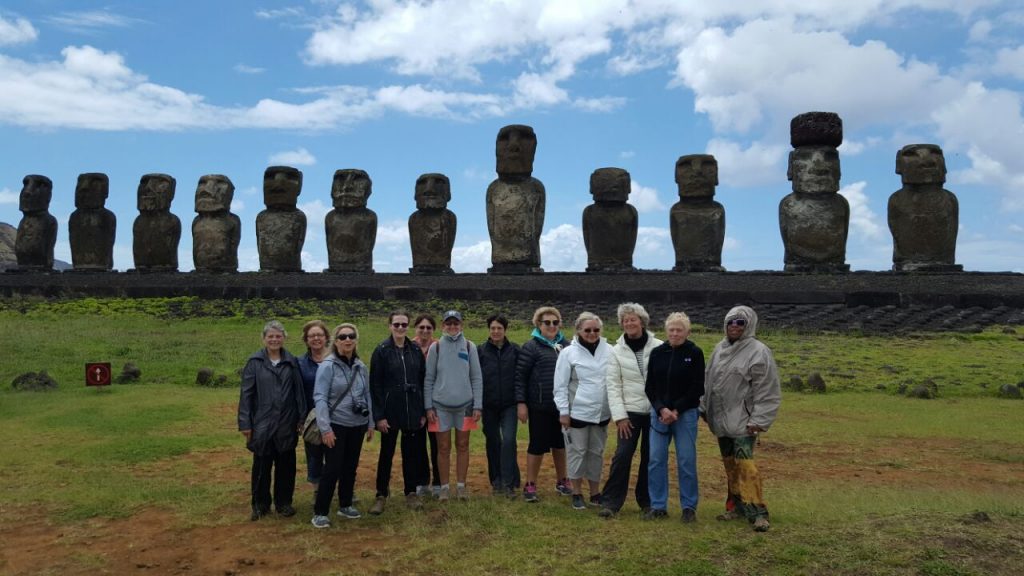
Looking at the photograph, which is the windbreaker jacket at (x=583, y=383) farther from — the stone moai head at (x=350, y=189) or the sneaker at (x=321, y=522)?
the stone moai head at (x=350, y=189)

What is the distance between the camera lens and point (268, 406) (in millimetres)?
6211

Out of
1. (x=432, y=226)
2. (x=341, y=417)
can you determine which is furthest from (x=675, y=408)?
(x=432, y=226)

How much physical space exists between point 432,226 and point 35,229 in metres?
11.7

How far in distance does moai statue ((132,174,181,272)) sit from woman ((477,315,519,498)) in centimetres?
1947

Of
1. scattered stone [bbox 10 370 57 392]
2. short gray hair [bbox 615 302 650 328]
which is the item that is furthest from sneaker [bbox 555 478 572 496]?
scattered stone [bbox 10 370 57 392]

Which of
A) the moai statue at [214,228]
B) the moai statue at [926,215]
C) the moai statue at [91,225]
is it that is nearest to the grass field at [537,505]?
the moai statue at [926,215]

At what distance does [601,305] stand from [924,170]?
7.41 metres

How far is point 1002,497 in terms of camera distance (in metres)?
6.70

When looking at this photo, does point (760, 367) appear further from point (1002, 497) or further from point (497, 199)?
point (497, 199)

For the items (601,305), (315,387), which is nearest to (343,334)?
(315,387)

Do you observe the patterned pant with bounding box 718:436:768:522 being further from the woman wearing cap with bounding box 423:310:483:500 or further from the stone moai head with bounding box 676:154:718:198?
the stone moai head with bounding box 676:154:718:198

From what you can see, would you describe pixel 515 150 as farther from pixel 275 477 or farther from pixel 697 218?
pixel 275 477

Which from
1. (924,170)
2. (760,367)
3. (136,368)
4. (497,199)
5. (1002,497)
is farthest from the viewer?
(497,199)

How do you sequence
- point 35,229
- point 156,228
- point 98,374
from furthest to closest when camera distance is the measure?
1. point 35,229
2. point 156,228
3. point 98,374
